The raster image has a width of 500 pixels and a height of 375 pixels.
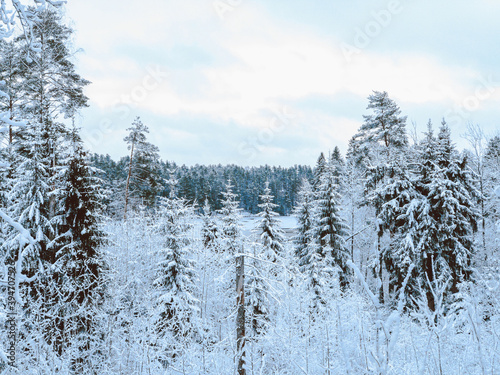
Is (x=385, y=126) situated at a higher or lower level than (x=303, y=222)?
higher

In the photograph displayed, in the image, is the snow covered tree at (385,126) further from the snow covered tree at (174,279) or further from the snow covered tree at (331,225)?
the snow covered tree at (174,279)

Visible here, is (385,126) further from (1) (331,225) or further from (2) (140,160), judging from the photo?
(2) (140,160)

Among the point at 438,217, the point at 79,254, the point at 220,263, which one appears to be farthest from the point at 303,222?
the point at 79,254

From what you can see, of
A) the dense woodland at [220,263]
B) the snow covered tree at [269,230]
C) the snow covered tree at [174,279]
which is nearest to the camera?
the dense woodland at [220,263]

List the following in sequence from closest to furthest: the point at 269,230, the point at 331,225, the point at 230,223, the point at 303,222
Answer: the point at 269,230, the point at 230,223, the point at 331,225, the point at 303,222

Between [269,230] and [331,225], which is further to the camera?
[331,225]

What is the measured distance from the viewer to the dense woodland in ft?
22.6

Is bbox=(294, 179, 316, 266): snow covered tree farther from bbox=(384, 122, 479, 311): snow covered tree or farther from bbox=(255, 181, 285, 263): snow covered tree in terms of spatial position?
bbox=(384, 122, 479, 311): snow covered tree

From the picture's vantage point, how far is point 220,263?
75.7 feet

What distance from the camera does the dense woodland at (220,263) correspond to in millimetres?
6891

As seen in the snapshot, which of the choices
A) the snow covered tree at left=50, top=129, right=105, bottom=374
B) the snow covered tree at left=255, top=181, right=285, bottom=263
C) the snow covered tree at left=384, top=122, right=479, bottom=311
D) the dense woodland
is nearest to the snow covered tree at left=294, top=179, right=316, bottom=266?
the dense woodland

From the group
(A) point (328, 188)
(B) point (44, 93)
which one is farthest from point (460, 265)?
(B) point (44, 93)

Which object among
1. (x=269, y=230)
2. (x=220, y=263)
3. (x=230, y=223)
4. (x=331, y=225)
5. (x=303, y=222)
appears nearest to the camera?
(x=269, y=230)

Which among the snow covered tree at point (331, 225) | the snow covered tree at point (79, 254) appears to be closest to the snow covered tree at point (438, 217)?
the snow covered tree at point (331, 225)
